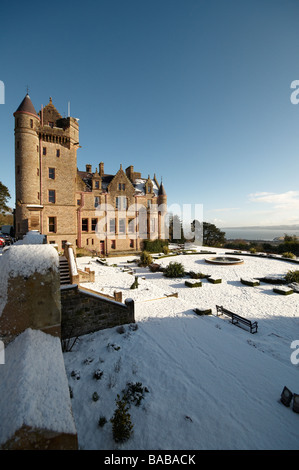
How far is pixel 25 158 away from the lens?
883 inches

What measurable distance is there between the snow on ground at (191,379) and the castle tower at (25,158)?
63.5 ft

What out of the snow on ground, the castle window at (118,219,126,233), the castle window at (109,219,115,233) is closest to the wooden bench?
the snow on ground

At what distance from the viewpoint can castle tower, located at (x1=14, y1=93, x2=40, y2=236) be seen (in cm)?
2209

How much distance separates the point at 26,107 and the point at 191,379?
29.8m

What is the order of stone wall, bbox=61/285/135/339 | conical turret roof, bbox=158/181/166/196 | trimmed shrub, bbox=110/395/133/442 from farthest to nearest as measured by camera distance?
conical turret roof, bbox=158/181/166/196, stone wall, bbox=61/285/135/339, trimmed shrub, bbox=110/395/133/442

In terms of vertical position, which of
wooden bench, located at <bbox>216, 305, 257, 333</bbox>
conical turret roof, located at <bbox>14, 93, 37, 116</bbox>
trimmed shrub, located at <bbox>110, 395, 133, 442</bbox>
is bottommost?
wooden bench, located at <bbox>216, 305, 257, 333</bbox>

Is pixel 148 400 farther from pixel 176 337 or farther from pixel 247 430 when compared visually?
pixel 176 337

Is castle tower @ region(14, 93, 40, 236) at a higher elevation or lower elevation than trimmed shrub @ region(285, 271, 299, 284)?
higher

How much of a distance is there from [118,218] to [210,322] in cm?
2631

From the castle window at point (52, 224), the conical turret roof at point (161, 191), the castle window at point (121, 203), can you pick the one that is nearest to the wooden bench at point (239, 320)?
the castle window at point (52, 224)

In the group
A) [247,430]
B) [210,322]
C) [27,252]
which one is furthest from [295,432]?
[27,252]

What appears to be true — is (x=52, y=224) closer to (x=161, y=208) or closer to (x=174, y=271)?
(x=174, y=271)

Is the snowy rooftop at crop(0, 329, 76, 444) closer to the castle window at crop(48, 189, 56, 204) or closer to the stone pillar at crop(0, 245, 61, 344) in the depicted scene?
the stone pillar at crop(0, 245, 61, 344)

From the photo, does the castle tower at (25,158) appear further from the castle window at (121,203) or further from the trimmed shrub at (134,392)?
the trimmed shrub at (134,392)
